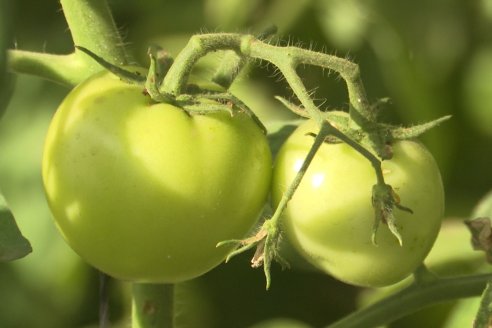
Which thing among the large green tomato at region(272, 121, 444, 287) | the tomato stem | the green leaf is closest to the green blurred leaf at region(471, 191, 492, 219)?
the large green tomato at region(272, 121, 444, 287)

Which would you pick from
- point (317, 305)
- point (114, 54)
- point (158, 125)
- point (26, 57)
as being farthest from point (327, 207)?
point (317, 305)

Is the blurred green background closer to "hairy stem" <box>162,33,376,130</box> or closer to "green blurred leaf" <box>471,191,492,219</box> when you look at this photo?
"green blurred leaf" <box>471,191,492,219</box>

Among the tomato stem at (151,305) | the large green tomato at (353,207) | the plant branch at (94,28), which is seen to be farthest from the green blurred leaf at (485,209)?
the plant branch at (94,28)

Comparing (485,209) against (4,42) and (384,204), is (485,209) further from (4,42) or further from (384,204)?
(4,42)

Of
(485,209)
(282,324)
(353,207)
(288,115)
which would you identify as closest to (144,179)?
(353,207)

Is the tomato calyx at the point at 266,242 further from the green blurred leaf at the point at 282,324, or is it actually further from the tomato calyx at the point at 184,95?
the green blurred leaf at the point at 282,324

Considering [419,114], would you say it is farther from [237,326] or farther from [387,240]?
[387,240]
